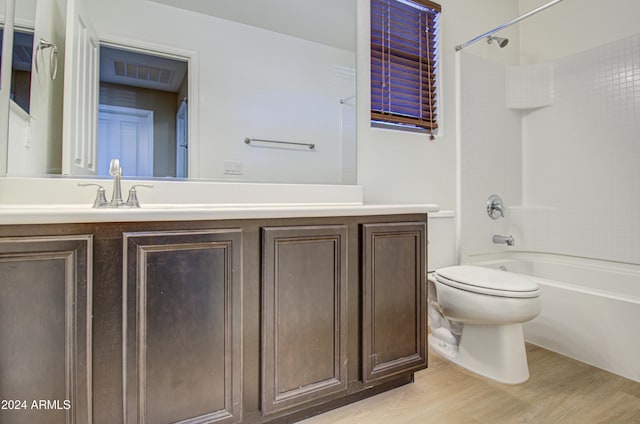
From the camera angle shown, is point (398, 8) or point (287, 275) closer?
point (287, 275)

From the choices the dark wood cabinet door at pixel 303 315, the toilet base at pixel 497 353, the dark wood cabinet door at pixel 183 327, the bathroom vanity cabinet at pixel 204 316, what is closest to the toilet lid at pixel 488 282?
the toilet base at pixel 497 353

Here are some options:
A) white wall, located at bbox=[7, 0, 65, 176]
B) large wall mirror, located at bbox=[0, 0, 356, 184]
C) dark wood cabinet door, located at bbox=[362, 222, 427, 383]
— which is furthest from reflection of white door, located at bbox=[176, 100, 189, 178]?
A: dark wood cabinet door, located at bbox=[362, 222, 427, 383]

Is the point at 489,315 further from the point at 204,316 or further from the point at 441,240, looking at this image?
the point at 204,316

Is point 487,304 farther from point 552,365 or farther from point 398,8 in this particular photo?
point 398,8

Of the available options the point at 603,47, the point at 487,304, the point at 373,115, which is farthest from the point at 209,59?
the point at 603,47

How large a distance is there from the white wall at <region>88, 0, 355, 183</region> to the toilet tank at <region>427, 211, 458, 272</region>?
74cm

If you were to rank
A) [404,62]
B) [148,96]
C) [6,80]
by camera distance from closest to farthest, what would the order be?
[6,80], [148,96], [404,62]

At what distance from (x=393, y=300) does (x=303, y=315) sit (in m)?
0.41

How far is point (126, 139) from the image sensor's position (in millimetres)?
1289

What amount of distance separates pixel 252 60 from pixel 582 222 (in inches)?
91.9

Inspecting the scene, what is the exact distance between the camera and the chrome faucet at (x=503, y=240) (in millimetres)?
2260

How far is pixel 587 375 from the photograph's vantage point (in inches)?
62.2

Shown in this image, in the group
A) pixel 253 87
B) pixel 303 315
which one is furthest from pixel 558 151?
pixel 303 315

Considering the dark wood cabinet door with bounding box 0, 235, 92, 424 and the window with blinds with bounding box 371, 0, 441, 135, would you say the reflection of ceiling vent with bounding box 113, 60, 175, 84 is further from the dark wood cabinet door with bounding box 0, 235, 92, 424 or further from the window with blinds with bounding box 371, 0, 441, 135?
the window with blinds with bounding box 371, 0, 441, 135
